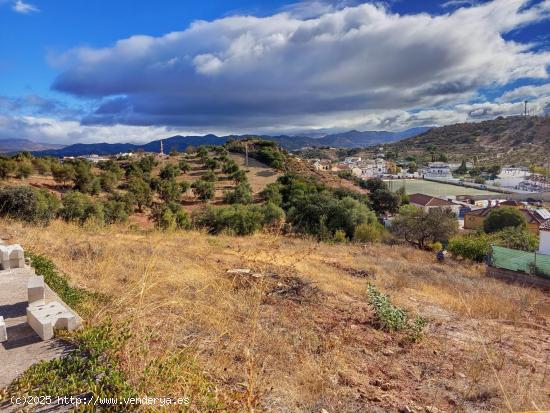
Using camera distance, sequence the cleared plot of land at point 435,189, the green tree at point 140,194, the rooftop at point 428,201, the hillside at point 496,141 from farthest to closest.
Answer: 1. the hillside at point 496,141
2. the cleared plot of land at point 435,189
3. the rooftop at point 428,201
4. the green tree at point 140,194

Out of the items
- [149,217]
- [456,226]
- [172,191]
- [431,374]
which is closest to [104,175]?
[172,191]

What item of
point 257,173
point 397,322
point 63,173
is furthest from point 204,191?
point 397,322

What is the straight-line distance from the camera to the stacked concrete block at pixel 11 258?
4531 mm

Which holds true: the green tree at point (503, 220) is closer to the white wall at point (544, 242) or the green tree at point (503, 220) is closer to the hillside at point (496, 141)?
the white wall at point (544, 242)

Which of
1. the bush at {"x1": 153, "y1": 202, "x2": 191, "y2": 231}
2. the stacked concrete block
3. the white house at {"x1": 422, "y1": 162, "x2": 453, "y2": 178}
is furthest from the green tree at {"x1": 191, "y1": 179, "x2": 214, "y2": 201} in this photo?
the white house at {"x1": 422, "y1": 162, "x2": 453, "y2": 178}

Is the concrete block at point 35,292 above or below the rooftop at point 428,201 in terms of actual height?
above

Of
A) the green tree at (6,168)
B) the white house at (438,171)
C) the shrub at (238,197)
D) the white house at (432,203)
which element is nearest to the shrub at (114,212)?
the green tree at (6,168)

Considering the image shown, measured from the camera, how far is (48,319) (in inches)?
115

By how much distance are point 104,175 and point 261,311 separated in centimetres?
2961

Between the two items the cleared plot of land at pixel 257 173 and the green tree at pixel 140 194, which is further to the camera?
the cleared plot of land at pixel 257 173

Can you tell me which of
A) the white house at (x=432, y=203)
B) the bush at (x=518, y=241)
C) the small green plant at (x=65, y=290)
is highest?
the small green plant at (x=65, y=290)

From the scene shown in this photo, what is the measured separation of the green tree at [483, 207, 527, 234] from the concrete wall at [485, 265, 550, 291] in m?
15.9

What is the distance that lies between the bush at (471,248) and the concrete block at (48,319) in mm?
17966

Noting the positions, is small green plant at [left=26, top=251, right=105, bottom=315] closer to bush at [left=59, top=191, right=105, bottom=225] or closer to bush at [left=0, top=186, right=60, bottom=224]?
bush at [left=0, top=186, right=60, bottom=224]
